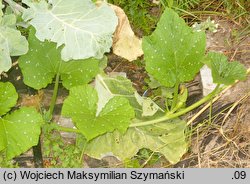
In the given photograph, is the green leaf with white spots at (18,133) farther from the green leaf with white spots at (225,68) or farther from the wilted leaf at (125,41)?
the green leaf with white spots at (225,68)

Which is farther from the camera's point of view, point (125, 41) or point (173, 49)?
point (125, 41)

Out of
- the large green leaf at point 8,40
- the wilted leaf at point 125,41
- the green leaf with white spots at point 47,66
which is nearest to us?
the large green leaf at point 8,40

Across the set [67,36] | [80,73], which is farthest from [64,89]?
[67,36]

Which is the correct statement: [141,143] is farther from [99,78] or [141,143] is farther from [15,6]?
[15,6]

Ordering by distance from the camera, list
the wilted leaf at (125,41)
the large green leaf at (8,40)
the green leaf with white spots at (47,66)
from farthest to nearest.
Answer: the wilted leaf at (125,41) → the green leaf with white spots at (47,66) → the large green leaf at (8,40)

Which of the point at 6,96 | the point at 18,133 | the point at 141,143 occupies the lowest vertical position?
the point at 141,143

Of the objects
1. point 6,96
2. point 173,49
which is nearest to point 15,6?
point 6,96

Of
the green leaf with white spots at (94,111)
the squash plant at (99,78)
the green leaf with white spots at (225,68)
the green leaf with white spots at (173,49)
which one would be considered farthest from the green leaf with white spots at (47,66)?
the green leaf with white spots at (225,68)
